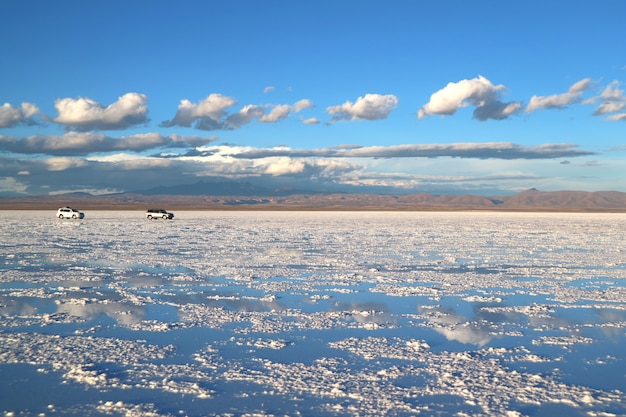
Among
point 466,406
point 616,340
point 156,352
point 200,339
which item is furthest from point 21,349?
point 616,340

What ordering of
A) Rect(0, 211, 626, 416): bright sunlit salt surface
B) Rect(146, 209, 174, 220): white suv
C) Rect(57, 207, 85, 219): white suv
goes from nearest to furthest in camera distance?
Rect(0, 211, 626, 416): bright sunlit salt surface
Rect(57, 207, 85, 219): white suv
Rect(146, 209, 174, 220): white suv

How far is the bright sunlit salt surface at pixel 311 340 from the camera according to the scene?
6.26 metres

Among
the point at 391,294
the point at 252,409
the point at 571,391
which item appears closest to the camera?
the point at 252,409

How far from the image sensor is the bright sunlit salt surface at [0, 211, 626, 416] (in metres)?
6.26

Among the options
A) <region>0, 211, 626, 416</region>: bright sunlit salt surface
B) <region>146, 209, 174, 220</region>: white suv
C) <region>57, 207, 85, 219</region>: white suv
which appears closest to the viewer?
<region>0, 211, 626, 416</region>: bright sunlit salt surface

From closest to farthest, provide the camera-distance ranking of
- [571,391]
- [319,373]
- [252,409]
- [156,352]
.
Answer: [252,409], [571,391], [319,373], [156,352]

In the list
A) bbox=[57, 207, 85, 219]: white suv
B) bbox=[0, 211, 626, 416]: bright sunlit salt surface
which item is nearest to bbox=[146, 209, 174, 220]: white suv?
bbox=[57, 207, 85, 219]: white suv

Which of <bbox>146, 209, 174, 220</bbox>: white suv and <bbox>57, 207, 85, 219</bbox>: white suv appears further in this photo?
<bbox>146, 209, 174, 220</bbox>: white suv

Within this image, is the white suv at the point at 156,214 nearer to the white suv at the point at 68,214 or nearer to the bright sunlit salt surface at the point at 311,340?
the white suv at the point at 68,214

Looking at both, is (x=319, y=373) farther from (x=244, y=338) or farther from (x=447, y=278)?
(x=447, y=278)

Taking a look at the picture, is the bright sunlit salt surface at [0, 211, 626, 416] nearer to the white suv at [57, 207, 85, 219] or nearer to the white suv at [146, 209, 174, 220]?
the white suv at [146, 209, 174, 220]

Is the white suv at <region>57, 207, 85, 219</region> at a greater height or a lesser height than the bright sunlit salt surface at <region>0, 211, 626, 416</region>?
greater

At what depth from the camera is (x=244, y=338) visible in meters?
8.98

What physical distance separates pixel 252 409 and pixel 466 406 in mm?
2338
